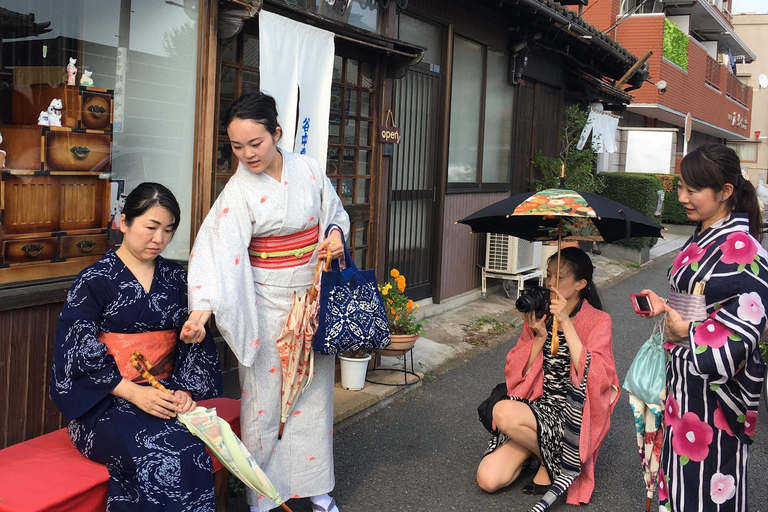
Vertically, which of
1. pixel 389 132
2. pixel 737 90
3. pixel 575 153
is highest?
pixel 737 90

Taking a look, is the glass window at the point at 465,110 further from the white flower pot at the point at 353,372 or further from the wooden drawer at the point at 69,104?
the wooden drawer at the point at 69,104

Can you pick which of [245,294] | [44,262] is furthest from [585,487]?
[44,262]

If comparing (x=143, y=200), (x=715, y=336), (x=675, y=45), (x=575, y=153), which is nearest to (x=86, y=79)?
(x=143, y=200)

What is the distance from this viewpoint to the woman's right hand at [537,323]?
4340 mm

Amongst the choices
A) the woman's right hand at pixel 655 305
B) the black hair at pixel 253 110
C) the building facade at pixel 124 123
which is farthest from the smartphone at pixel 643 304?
the building facade at pixel 124 123

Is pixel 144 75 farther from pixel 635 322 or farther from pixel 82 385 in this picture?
pixel 635 322

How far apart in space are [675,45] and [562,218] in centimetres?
2068

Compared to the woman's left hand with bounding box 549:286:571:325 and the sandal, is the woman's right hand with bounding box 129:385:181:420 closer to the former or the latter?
the sandal

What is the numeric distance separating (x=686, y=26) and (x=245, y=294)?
25657 millimetres

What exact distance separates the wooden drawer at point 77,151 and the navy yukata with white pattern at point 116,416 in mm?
966

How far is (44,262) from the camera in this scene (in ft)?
12.9

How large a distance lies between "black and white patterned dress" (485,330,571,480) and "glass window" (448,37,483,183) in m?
5.28

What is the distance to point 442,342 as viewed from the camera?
8.04 metres

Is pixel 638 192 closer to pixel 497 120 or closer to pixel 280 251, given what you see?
pixel 497 120
